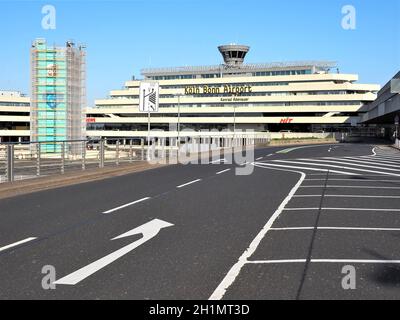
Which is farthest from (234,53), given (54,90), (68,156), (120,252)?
(120,252)

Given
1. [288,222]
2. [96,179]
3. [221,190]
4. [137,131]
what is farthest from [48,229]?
[137,131]

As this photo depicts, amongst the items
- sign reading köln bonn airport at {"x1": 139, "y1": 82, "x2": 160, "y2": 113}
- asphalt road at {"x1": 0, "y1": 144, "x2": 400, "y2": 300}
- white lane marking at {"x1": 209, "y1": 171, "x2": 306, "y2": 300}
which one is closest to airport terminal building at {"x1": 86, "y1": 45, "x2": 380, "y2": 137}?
sign reading köln bonn airport at {"x1": 139, "y1": 82, "x2": 160, "y2": 113}

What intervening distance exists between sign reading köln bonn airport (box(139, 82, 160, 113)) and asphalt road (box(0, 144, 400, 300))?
1154 cm

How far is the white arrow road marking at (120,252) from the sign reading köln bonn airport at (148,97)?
16342 millimetres

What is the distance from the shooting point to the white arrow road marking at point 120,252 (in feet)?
19.9

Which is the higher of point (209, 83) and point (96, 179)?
point (209, 83)

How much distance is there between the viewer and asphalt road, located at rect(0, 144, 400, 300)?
5676 mm

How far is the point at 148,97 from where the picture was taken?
2600 centimetres

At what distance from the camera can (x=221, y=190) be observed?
15383 millimetres

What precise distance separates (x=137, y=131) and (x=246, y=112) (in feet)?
92.8
